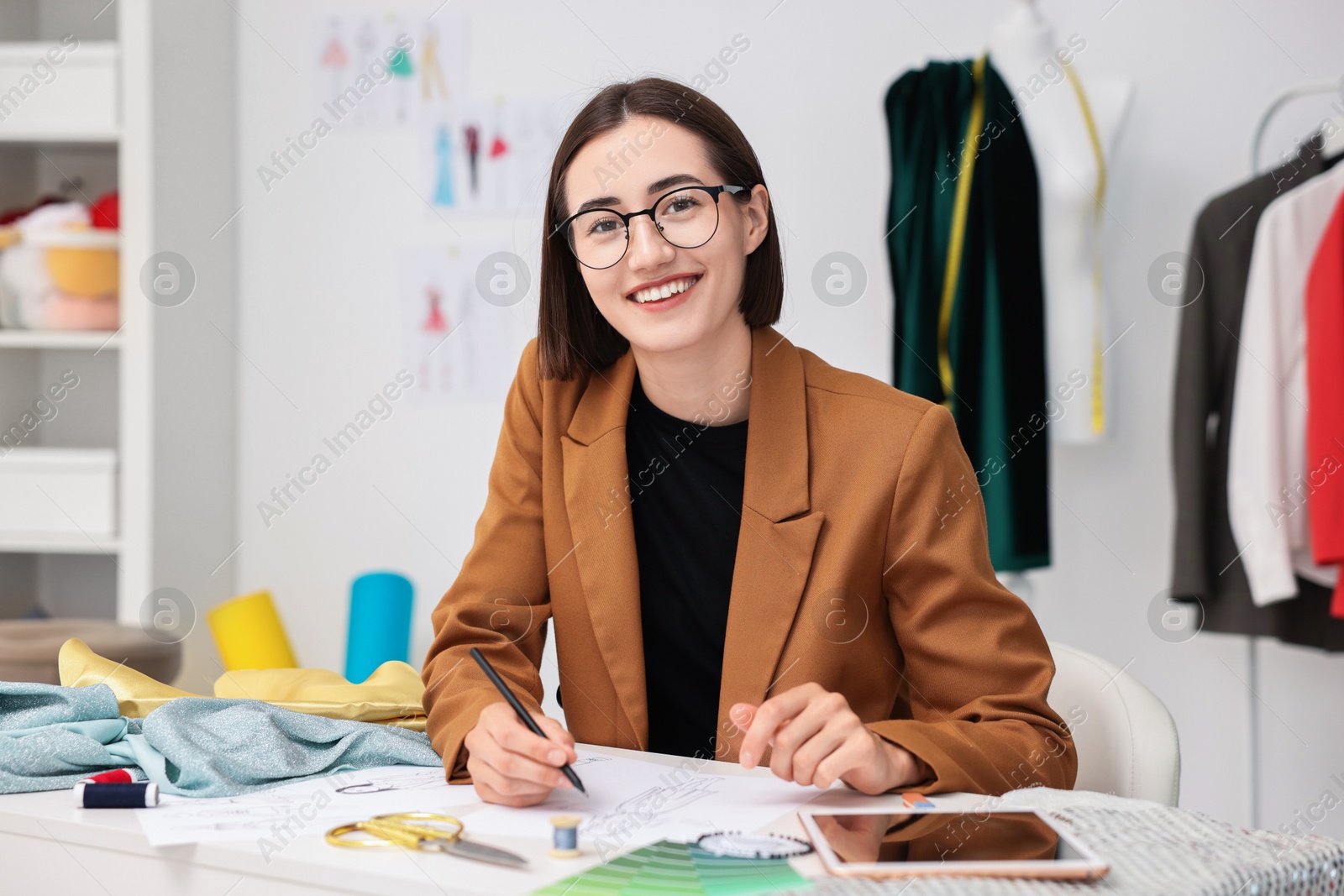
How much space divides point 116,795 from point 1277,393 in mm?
2064

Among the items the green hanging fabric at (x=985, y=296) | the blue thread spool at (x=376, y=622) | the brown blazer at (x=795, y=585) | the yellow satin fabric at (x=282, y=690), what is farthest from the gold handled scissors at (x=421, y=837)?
the blue thread spool at (x=376, y=622)

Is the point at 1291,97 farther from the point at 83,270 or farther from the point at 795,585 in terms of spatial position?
the point at 83,270

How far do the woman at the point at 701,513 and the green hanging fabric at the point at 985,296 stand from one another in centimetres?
91

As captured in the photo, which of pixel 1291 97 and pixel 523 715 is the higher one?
pixel 1291 97

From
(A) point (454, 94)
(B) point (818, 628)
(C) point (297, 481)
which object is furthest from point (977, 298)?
(C) point (297, 481)

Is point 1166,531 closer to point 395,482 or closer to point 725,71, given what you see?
point 725,71

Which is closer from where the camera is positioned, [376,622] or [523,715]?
[523,715]

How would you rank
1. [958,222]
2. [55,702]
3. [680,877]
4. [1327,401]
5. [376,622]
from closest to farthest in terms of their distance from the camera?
[680,877] → [55,702] → [1327,401] → [958,222] → [376,622]

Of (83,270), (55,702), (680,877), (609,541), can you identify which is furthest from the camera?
(83,270)

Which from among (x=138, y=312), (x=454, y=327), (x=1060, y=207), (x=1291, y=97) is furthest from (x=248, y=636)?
(x=1291, y=97)

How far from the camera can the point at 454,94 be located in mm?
2941

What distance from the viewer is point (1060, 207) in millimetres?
2275

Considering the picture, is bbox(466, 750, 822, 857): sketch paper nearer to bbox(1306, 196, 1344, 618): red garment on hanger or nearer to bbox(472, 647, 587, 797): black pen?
bbox(472, 647, 587, 797): black pen

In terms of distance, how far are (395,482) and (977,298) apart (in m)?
1.61
